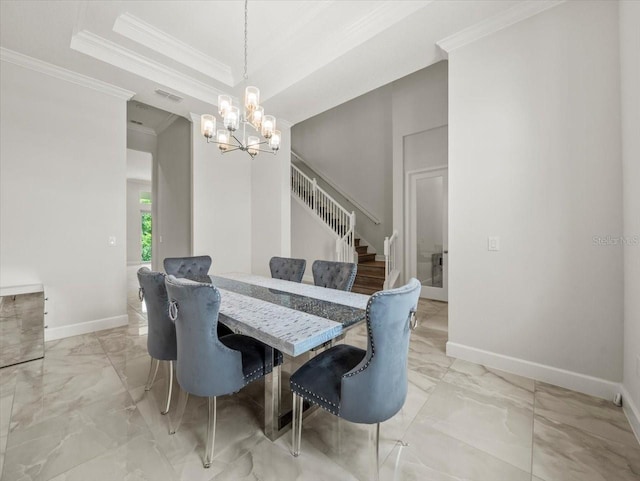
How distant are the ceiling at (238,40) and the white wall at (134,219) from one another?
794 centimetres

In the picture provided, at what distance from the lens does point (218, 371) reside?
1436mm

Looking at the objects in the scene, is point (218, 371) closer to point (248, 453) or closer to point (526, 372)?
point (248, 453)

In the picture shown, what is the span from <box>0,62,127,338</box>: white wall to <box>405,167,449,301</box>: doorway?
4.40 metres

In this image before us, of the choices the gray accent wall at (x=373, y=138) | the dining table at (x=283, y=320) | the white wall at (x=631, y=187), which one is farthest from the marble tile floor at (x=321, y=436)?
the gray accent wall at (x=373, y=138)

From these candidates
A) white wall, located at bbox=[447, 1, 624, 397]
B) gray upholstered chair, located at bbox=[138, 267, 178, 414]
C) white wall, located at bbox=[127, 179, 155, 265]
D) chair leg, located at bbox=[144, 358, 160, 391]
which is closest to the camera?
gray upholstered chair, located at bbox=[138, 267, 178, 414]

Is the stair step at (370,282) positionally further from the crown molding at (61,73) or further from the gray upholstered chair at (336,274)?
the crown molding at (61,73)

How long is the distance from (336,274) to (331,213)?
2905mm

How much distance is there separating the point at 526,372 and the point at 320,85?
143 inches

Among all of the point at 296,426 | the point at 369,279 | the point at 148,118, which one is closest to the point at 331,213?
the point at 369,279

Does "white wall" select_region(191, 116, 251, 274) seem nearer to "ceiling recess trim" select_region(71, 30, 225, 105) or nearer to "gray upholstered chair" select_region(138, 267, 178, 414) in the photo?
"ceiling recess trim" select_region(71, 30, 225, 105)

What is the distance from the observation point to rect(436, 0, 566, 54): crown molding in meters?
2.22

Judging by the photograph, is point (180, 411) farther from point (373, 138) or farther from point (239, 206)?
point (373, 138)

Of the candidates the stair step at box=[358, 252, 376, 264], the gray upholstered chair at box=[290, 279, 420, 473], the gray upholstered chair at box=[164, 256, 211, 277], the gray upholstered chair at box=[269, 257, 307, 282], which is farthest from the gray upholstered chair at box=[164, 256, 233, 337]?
the stair step at box=[358, 252, 376, 264]

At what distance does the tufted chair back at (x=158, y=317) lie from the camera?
1.80 metres
